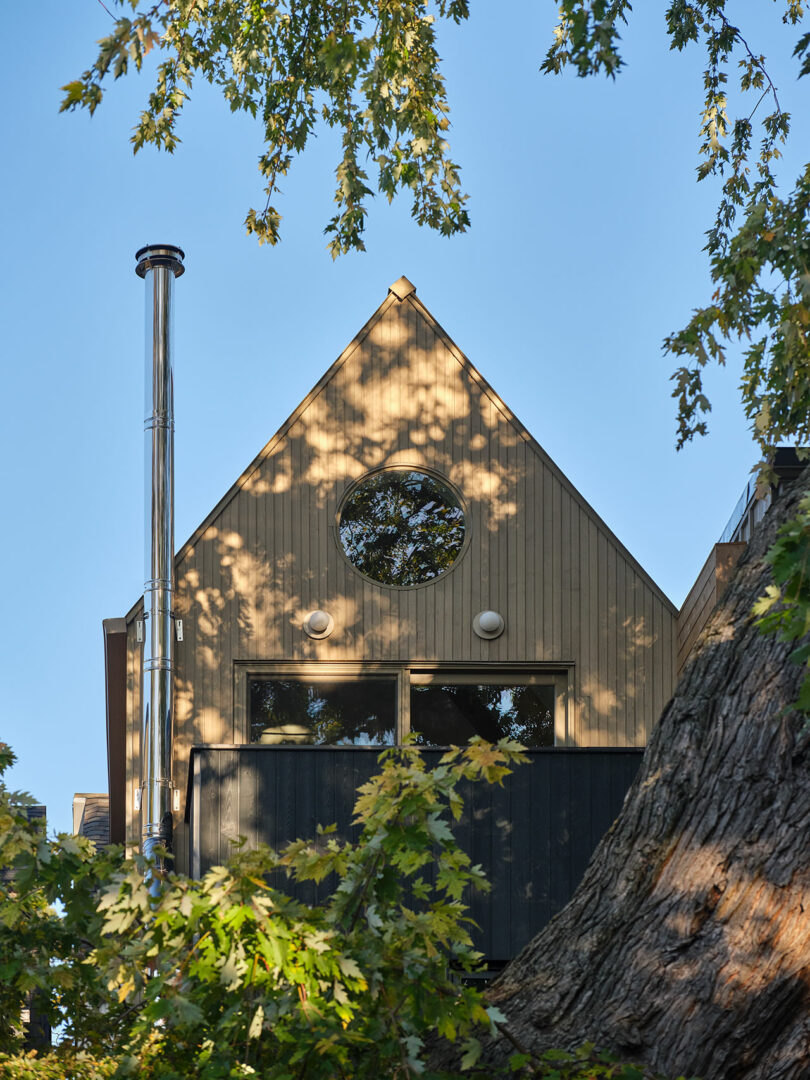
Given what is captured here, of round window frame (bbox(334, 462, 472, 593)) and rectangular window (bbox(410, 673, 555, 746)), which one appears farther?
round window frame (bbox(334, 462, 472, 593))

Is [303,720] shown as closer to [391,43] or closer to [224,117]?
[224,117]

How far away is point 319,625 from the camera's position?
973 centimetres

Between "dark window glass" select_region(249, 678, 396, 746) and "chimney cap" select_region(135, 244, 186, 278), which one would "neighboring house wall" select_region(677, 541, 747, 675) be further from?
"chimney cap" select_region(135, 244, 186, 278)

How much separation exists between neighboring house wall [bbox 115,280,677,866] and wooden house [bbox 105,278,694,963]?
13 mm

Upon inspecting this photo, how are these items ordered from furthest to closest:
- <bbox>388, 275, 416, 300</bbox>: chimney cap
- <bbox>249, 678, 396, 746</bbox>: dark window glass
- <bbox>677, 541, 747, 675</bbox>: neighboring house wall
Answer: <bbox>388, 275, 416, 300</bbox>: chimney cap, <bbox>249, 678, 396, 746</bbox>: dark window glass, <bbox>677, 541, 747, 675</bbox>: neighboring house wall

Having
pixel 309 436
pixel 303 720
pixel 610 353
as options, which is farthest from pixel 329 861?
pixel 610 353

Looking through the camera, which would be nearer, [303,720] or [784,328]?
[784,328]

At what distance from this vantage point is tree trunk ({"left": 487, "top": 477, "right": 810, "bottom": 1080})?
419 centimetres

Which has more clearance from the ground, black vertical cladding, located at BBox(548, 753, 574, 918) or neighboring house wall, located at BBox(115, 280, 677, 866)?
neighboring house wall, located at BBox(115, 280, 677, 866)

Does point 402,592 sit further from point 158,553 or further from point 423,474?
point 158,553

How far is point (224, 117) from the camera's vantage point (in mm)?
8359

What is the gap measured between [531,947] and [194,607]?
548cm

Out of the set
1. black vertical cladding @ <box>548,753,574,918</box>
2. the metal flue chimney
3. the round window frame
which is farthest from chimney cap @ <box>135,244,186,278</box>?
black vertical cladding @ <box>548,753,574,918</box>

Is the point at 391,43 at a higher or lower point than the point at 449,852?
higher
